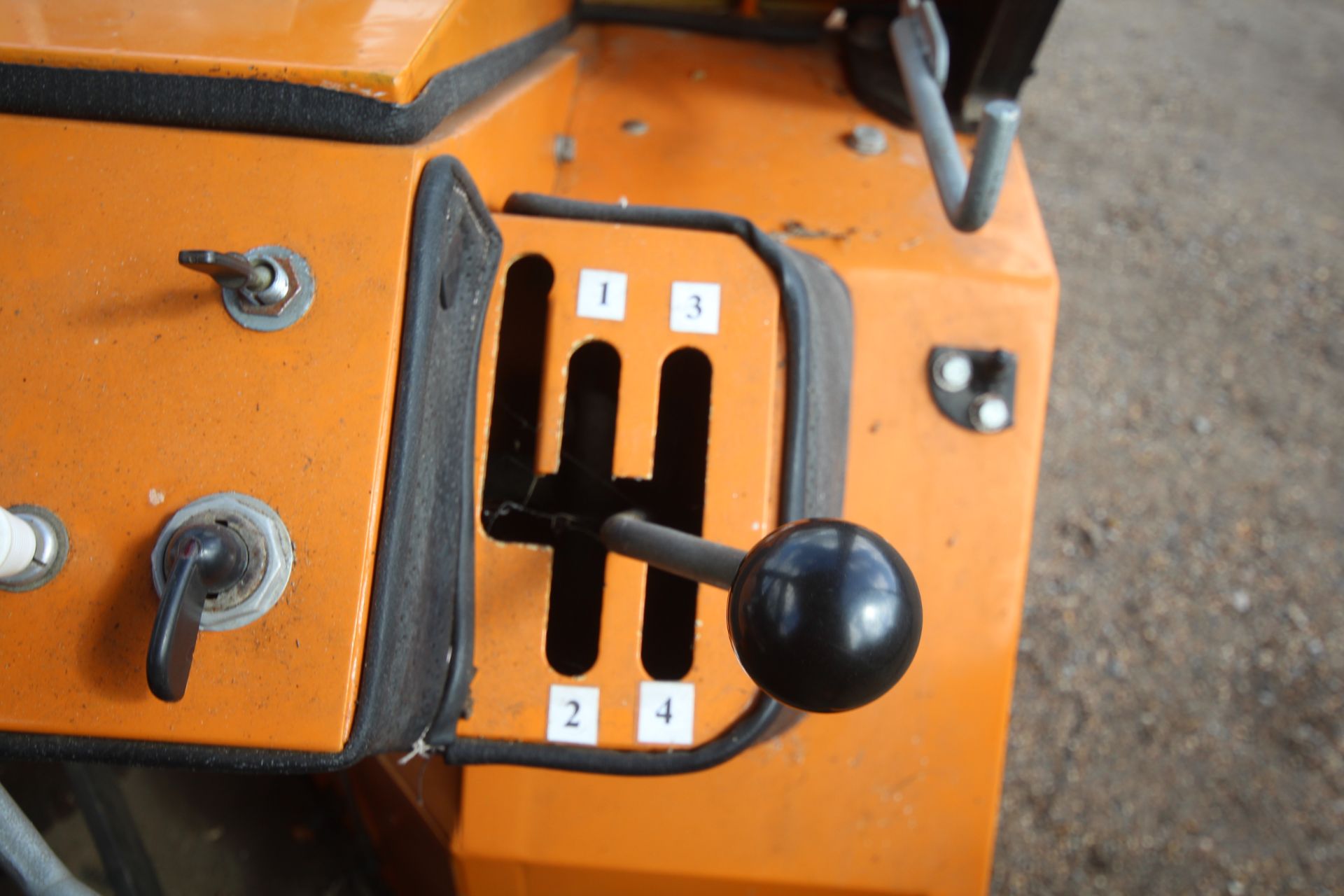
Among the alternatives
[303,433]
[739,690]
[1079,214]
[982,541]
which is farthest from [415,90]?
[1079,214]

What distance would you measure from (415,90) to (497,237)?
15 cm

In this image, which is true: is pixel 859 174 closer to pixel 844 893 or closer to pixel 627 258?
pixel 627 258

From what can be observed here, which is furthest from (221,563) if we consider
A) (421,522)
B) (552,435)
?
(552,435)

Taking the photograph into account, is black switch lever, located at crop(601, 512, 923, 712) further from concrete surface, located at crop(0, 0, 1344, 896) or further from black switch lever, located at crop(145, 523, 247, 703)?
concrete surface, located at crop(0, 0, 1344, 896)

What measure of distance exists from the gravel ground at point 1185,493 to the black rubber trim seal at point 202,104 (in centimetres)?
160

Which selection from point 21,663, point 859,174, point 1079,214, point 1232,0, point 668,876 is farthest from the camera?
point 1232,0

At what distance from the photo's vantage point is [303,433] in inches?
23.1

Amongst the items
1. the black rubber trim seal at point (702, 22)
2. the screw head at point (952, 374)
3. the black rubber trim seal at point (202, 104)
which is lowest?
the screw head at point (952, 374)

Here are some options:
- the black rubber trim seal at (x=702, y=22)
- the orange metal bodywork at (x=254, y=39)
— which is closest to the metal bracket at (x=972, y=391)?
the orange metal bodywork at (x=254, y=39)

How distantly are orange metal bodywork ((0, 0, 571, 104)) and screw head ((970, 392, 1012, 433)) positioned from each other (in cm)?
58

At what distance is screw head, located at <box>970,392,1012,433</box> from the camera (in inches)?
36.4

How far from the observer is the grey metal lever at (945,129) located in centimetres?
79

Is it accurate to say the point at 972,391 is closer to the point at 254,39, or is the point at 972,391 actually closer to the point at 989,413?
the point at 989,413

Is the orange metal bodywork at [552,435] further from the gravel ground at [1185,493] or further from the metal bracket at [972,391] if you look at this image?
the gravel ground at [1185,493]
